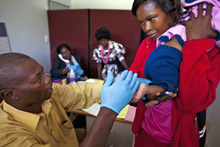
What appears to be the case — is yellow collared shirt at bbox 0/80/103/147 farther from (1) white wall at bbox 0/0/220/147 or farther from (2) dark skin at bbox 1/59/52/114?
(1) white wall at bbox 0/0/220/147

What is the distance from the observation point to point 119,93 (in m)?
0.62

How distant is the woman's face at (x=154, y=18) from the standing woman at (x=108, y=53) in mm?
1542

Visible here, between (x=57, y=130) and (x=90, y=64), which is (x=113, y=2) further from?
(x=57, y=130)

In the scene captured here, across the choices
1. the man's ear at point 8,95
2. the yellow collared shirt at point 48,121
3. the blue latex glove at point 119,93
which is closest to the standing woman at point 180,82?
the blue latex glove at point 119,93

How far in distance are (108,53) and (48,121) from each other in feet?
5.19

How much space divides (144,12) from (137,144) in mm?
820

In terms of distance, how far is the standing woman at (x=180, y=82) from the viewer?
0.54 m

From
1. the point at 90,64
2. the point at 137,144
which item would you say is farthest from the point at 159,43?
the point at 90,64

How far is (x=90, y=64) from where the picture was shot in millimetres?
2852

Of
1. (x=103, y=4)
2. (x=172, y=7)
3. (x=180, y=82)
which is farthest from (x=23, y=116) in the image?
(x=103, y=4)

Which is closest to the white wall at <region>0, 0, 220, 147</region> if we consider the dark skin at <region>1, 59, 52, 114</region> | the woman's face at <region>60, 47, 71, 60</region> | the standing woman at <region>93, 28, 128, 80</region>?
the woman's face at <region>60, 47, 71, 60</region>

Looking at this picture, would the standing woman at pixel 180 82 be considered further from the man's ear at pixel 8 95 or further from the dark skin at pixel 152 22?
the man's ear at pixel 8 95

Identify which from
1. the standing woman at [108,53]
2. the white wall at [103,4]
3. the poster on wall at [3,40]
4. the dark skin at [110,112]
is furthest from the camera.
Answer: the white wall at [103,4]

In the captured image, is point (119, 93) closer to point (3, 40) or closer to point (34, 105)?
point (34, 105)
